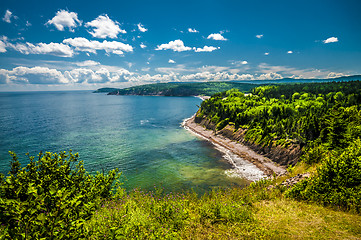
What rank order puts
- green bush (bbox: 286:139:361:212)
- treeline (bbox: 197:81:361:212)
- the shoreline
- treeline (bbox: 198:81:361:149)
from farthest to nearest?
the shoreline, treeline (bbox: 198:81:361:149), treeline (bbox: 197:81:361:212), green bush (bbox: 286:139:361:212)

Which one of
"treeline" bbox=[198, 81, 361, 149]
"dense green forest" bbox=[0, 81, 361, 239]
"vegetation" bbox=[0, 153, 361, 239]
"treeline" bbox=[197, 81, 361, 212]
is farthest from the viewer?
"treeline" bbox=[198, 81, 361, 149]

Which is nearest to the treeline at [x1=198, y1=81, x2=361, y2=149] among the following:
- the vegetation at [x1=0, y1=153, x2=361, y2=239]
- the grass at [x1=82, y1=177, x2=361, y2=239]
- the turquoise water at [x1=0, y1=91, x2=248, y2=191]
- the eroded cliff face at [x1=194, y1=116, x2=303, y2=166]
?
the eroded cliff face at [x1=194, y1=116, x2=303, y2=166]

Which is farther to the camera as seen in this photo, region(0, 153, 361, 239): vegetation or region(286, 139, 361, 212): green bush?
region(286, 139, 361, 212): green bush

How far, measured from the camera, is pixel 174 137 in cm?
7050

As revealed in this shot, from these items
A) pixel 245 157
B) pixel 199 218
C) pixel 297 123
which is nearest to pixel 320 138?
pixel 297 123

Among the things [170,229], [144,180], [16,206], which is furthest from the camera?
[144,180]

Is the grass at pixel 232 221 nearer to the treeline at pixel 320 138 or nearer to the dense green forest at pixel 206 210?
the dense green forest at pixel 206 210

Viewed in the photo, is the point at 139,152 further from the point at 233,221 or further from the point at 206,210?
the point at 233,221

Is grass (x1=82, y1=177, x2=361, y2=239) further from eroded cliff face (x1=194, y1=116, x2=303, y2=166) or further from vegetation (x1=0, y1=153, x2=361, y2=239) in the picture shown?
eroded cliff face (x1=194, y1=116, x2=303, y2=166)

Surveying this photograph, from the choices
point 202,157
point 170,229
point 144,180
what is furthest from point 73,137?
point 170,229

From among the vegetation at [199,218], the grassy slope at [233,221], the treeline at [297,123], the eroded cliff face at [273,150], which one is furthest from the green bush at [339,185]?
the eroded cliff face at [273,150]

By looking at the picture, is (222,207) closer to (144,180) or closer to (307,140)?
(144,180)

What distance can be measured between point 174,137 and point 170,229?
60240 millimetres

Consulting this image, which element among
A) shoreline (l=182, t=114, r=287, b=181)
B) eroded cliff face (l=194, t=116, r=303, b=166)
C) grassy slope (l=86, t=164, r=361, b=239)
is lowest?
shoreline (l=182, t=114, r=287, b=181)
